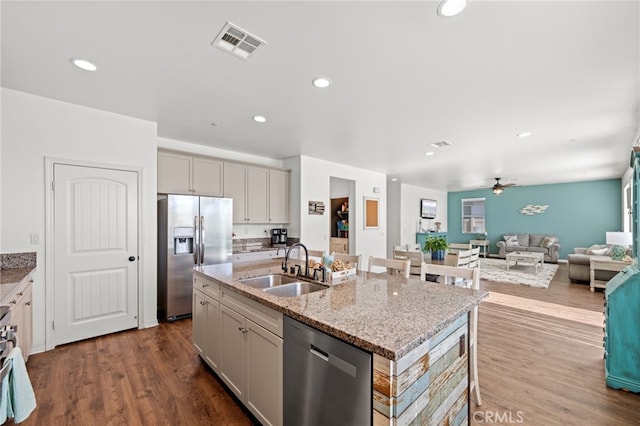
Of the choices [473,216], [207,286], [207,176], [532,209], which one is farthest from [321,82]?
[473,216]

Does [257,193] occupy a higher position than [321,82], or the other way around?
[321,82]

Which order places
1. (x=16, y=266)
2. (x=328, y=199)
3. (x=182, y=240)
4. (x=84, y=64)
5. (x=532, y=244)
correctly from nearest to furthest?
(x=84, y=64), (x=16, y=266), (x=182, y=240), (x=328, y=199), (x=532, y=244)

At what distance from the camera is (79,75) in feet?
8.20

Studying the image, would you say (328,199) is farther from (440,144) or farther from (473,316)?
(473,316)

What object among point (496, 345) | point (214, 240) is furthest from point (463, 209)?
point (214, 240)

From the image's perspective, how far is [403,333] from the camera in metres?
1.21

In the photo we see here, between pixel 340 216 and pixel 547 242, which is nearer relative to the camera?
pixel 340 216

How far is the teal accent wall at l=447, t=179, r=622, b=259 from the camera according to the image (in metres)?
8.28

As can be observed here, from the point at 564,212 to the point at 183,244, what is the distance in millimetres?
10989

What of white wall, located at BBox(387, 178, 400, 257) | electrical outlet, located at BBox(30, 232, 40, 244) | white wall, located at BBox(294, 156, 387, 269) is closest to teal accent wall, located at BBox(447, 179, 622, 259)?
white wall, located at BBox(387, 178, 400, 257)

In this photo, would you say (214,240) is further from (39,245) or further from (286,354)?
(286,354)

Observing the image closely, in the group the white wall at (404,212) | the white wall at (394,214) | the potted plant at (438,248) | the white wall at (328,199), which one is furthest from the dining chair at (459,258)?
the white wall at (394,214)

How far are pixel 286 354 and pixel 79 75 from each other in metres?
2.96

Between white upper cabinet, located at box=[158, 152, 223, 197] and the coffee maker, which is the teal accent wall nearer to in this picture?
the coffee maker
